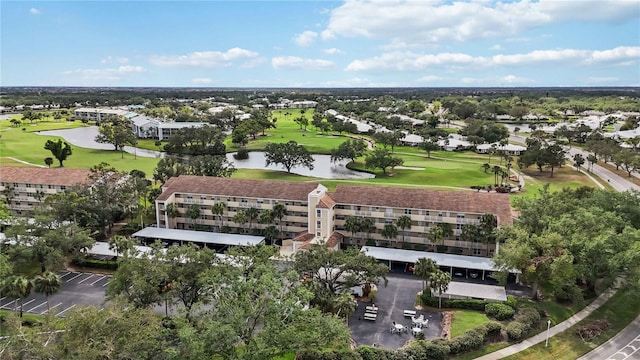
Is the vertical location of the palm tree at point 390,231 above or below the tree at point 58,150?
below

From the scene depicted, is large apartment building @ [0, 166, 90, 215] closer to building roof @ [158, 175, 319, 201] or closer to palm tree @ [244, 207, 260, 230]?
building roof @ [158, 175, 319, 201]

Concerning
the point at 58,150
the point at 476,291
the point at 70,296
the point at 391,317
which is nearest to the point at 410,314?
the point at 391,317

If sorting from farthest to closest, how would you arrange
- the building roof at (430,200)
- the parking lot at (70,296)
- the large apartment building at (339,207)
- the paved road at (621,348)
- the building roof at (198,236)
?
the building roof at (198,236)
the large apartment building at (339,207)
the building roof at (430,200)
the parking lot at (70,296)
the paved road at (621,348)

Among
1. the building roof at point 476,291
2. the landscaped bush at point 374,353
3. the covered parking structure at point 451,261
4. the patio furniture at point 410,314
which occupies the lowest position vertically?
the patio furniture at point 410,314

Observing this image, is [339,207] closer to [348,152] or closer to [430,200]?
[430,200]

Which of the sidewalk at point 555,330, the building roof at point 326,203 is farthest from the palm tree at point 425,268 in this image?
the building roof at point 326,203

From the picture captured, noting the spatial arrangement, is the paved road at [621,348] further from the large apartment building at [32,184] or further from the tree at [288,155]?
the tree at [288,155]
